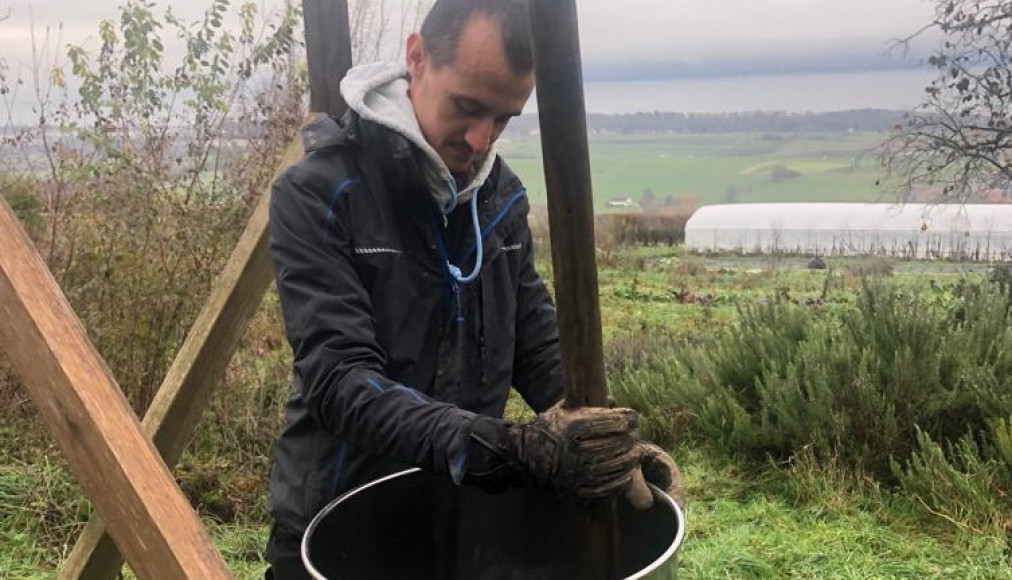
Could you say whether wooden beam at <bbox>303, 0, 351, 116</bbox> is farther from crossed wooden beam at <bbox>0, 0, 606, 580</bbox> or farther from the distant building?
the distant building

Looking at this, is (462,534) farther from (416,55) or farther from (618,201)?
(618,201)

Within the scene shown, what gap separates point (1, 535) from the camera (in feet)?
13.4

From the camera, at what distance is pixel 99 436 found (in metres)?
1.30

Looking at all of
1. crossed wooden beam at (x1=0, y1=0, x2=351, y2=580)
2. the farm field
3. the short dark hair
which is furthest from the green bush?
crossed wooden beam at (x1=0, y1=0, x2=351, y2=580)

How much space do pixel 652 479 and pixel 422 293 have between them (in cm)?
57

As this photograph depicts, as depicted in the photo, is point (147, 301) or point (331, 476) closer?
point (331, 476)

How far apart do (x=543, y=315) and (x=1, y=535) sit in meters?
3.25

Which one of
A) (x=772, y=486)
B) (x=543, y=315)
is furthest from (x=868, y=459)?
(x=543, y=315)

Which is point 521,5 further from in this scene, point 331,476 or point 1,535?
Answer: point 1,535

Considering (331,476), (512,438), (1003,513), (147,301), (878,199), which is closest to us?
(512,438)

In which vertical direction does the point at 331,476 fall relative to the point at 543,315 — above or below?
below

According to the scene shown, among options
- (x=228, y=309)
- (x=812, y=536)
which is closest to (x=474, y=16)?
(x=228, y=309)

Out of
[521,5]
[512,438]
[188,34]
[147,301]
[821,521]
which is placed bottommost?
[821,521]

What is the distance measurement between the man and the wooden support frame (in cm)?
84
